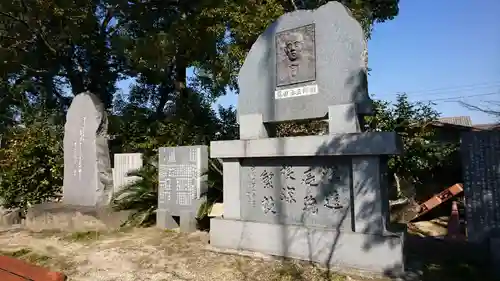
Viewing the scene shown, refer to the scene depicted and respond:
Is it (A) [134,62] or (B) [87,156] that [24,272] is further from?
(A) [134,62]

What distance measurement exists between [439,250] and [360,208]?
188 cm

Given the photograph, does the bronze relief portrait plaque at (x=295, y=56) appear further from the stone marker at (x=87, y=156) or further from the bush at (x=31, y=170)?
the bush at (x=31, y=170)

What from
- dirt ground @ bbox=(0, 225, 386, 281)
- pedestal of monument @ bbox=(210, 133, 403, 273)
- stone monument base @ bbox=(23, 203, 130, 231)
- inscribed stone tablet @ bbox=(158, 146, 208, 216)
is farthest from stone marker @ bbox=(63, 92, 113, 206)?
pedestal of monument @ bbox=(210, 133, 403, 273)

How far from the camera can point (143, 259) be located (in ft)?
18.0

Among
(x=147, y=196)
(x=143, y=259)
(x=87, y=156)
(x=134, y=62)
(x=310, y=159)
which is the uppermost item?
(x=134, y=62)

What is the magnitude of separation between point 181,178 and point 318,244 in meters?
3.43

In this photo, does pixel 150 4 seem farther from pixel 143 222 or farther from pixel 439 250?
pixel 439 250

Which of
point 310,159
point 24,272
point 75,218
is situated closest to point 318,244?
point 310,159

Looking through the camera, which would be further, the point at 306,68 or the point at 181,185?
the point at 181,185

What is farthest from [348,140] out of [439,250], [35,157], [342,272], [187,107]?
[187,107]

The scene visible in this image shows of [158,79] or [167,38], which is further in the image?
[158,79]

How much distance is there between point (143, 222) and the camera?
309 inches

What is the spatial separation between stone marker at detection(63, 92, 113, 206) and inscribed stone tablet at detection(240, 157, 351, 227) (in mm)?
3550

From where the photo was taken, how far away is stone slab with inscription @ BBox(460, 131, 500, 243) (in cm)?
487
